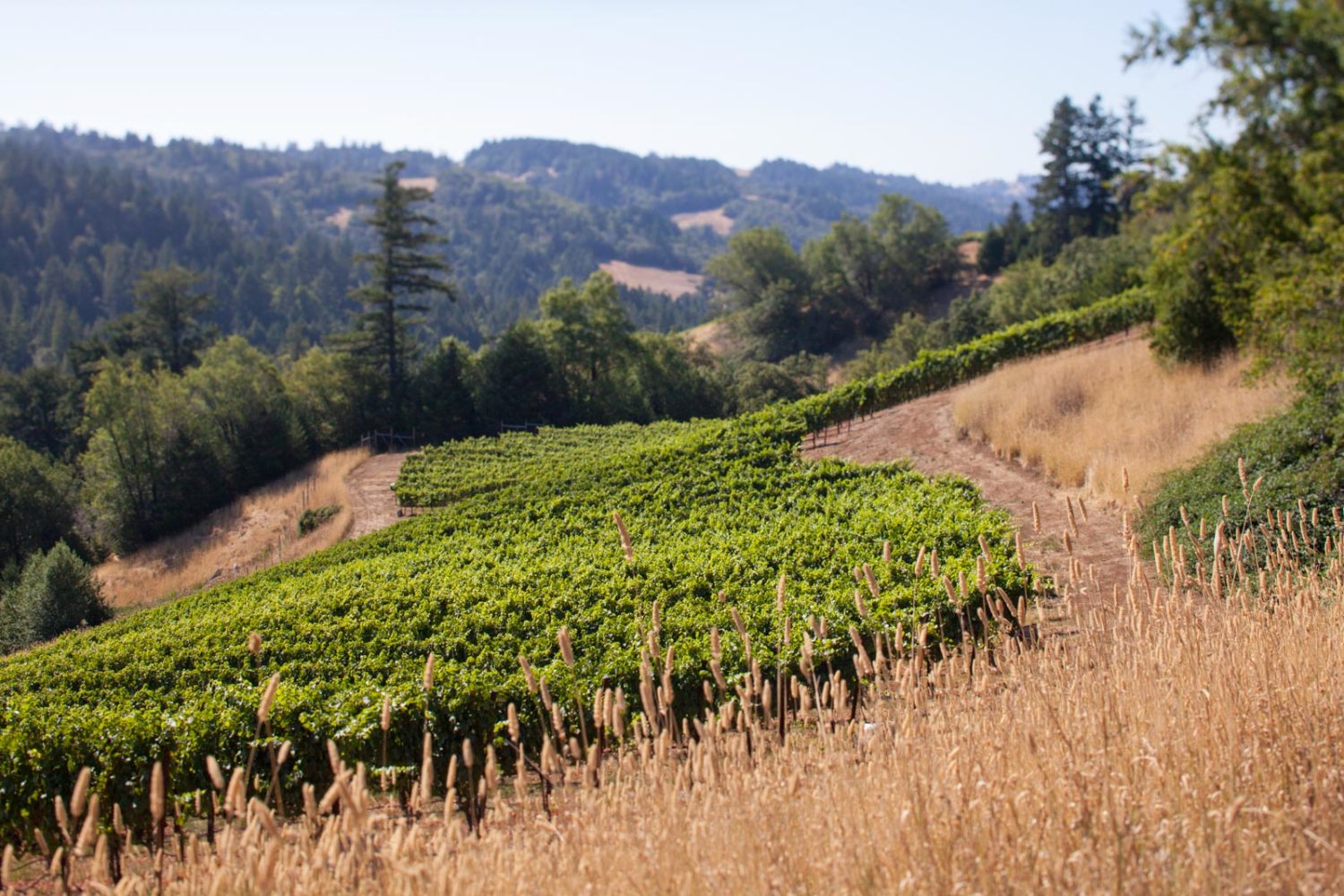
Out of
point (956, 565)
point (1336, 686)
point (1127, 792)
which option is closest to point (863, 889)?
point (1127, 792)

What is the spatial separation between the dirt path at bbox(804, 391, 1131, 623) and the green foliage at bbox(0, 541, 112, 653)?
2041 centimetres

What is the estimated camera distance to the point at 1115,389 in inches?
835

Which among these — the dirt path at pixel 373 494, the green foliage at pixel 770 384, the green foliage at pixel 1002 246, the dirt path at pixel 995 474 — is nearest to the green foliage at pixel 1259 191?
the dirt path at pixel 995 474

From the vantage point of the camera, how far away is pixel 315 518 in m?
30.6

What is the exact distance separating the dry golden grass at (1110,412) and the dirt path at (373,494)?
16461 mm

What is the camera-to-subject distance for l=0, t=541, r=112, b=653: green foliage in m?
25.4

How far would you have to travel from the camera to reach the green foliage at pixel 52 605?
83.3 ft

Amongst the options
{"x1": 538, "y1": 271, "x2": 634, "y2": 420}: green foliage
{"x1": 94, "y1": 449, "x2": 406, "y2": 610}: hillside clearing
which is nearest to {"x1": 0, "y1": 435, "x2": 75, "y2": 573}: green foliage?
{"x1": 94, "y1": 449, "x2": 406, "y2": 610}: hillside clearing

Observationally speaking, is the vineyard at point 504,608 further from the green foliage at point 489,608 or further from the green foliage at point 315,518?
the green foliage at point 315,518

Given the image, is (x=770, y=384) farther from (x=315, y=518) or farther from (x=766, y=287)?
(x=766, y=287)

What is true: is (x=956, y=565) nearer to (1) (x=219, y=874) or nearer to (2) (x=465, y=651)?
(2) (x=465, y=651)

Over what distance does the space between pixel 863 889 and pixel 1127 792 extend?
1.24 m

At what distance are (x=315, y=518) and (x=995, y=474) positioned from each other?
21.6m

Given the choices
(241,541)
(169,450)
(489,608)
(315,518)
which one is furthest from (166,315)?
(489,608)
